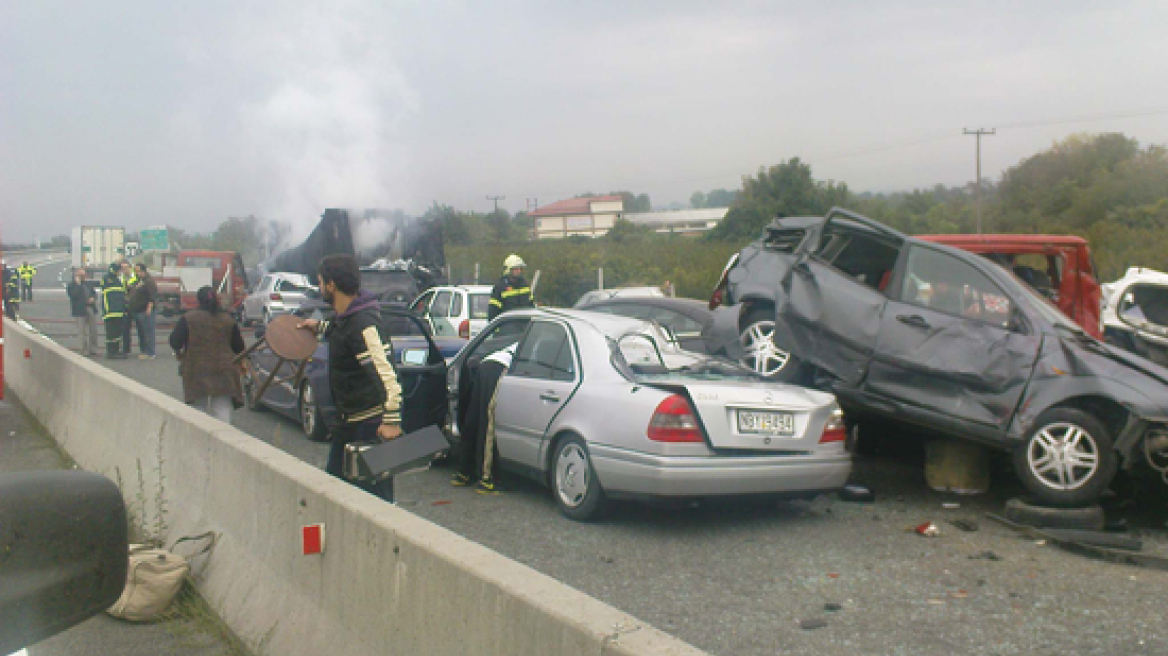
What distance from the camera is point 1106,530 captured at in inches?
282

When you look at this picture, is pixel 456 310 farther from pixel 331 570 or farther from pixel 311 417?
pixel 331 570

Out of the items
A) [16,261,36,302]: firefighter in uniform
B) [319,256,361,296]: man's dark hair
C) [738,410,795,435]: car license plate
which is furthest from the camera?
[16,261,36,302]: firefighter in uniform

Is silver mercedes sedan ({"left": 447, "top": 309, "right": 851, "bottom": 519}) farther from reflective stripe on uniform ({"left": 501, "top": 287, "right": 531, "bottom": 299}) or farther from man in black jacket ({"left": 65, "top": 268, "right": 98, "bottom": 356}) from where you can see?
man in black jacket ({"left": 65, "top": 268, "right": 98, "bottom": 356})

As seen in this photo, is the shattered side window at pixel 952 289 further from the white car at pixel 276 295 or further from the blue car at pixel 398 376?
the white car at pixel 276 295

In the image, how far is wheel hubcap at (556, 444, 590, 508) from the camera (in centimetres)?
730

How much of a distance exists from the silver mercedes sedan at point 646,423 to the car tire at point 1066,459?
1248mm

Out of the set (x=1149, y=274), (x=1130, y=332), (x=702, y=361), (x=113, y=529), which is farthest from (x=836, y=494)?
(x=113, y=529)

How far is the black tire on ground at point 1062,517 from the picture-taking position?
6980mm

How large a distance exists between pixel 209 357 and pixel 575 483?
4069 mm

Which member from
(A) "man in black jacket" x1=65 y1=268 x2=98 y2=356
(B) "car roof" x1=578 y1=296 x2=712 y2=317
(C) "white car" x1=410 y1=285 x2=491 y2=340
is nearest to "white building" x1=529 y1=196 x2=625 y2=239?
(A) "man in black jacket" x1=65 y1=268 x2=98 y2=356

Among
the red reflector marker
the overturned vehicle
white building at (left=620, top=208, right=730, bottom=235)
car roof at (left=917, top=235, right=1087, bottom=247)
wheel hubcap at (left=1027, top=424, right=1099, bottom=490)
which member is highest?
white building at (left=620, top=208, right=730, bottom=235)

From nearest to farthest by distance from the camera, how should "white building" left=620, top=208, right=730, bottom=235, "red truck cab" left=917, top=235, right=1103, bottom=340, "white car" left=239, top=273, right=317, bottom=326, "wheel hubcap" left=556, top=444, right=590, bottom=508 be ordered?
"wheel hubcap" left=556, top=444, right=590, bottom=508
"red truck cab" left=917, top=235, right=1103, bottom=340
"white car" left=239, top=273, right=317, bottom=326
"white building" left=620, top=208, right=730, bottom=235

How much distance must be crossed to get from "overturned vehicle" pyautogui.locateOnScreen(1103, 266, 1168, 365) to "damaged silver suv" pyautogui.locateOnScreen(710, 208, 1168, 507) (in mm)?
2327

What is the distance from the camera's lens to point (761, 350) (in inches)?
390
